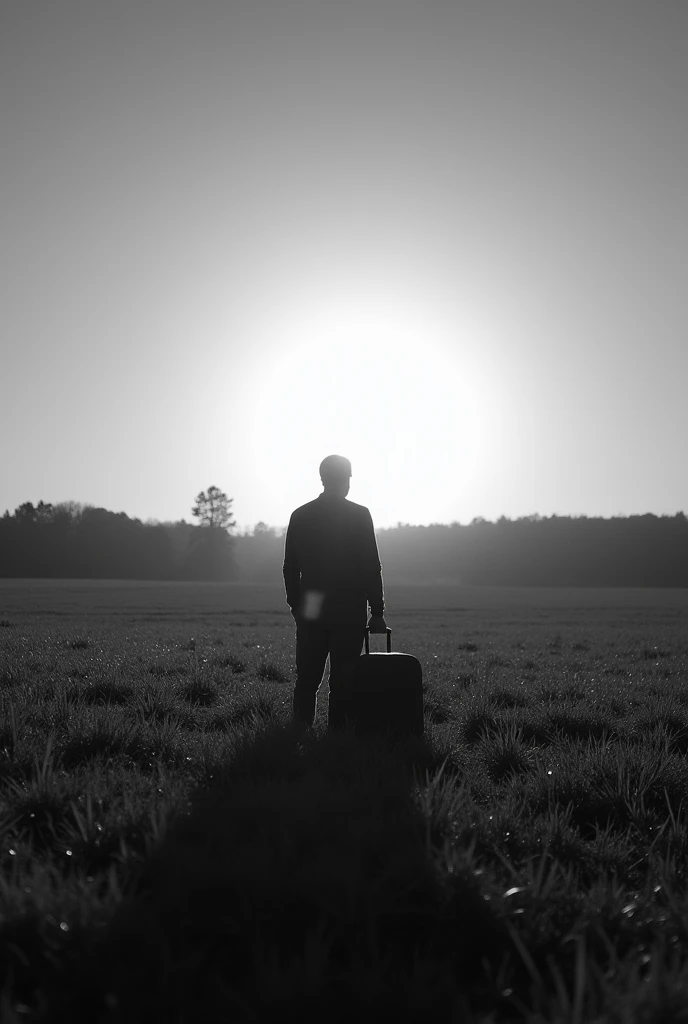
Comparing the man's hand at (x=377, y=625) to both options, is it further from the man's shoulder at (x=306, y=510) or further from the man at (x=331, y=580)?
the man's shoulder at (x=306, y=510)

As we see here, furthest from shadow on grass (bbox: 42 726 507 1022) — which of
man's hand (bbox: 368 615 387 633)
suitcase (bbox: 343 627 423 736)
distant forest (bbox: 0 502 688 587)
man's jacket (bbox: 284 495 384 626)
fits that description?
distant forest (bbox: 0 502 688 587)

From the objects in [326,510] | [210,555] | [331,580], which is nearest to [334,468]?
[326,510]

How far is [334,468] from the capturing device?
→ 6.81 meters

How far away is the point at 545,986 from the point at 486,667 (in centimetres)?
915

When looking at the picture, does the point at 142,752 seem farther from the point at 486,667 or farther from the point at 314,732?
the point at 486,667

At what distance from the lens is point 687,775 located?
16.0ft

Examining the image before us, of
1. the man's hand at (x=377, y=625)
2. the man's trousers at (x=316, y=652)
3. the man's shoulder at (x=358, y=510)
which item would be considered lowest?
the man's trousers at (x=316, y=652)

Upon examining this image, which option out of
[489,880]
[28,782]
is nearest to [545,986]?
[489,880]

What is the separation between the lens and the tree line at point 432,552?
86.2m

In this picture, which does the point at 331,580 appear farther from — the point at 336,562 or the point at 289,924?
the point at 289,924

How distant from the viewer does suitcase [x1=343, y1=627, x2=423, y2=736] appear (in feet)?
18.6

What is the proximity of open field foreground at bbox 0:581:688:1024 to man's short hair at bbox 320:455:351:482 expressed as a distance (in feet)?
8.02

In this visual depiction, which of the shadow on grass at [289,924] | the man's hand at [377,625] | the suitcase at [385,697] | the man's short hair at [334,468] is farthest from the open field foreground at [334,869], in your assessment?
the man's short hair at [334,468]

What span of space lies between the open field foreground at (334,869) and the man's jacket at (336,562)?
3.91 feet
